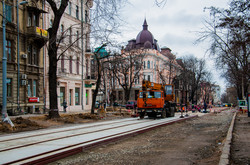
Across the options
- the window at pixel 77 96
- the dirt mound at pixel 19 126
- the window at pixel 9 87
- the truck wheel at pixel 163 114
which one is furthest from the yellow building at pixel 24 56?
the truck wheel at pixel 163 114

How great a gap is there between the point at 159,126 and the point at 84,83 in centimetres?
2667

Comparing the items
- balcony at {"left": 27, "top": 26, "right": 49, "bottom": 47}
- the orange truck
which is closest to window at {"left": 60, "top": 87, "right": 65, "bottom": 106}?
balcony at {"left": 27, "top": 26, "right": 49, "bottom": 47}

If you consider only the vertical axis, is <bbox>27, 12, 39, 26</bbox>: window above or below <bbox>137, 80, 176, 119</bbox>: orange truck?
above

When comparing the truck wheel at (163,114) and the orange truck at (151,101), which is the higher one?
the orange truck at (151,101)

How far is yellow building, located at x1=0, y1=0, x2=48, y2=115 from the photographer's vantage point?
26.4 meters

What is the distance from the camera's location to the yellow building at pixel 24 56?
26.4 m

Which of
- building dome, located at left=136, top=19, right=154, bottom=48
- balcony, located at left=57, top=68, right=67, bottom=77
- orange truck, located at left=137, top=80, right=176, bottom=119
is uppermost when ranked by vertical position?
building dome, located at left=136, top=19, right=154, bottom=48

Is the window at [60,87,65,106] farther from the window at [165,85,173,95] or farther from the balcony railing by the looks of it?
the window at [165,85,173,95]

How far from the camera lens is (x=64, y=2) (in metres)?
19.1

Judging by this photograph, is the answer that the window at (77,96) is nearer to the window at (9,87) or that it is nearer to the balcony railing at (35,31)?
the balcony railing at (35,31)

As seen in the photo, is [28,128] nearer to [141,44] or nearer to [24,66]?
[24,66]

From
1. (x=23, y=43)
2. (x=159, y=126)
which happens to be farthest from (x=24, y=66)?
(x=159, y=126)

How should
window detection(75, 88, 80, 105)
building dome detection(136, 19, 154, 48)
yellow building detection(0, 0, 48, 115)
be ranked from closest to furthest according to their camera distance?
yellow building detection(0, 0, 48, 115) < window detection(75, 88, 80, 105) < building dome detection(136, 19, 154, 48)

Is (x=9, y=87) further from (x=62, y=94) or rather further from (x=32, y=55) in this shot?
(x=62, y=94)
